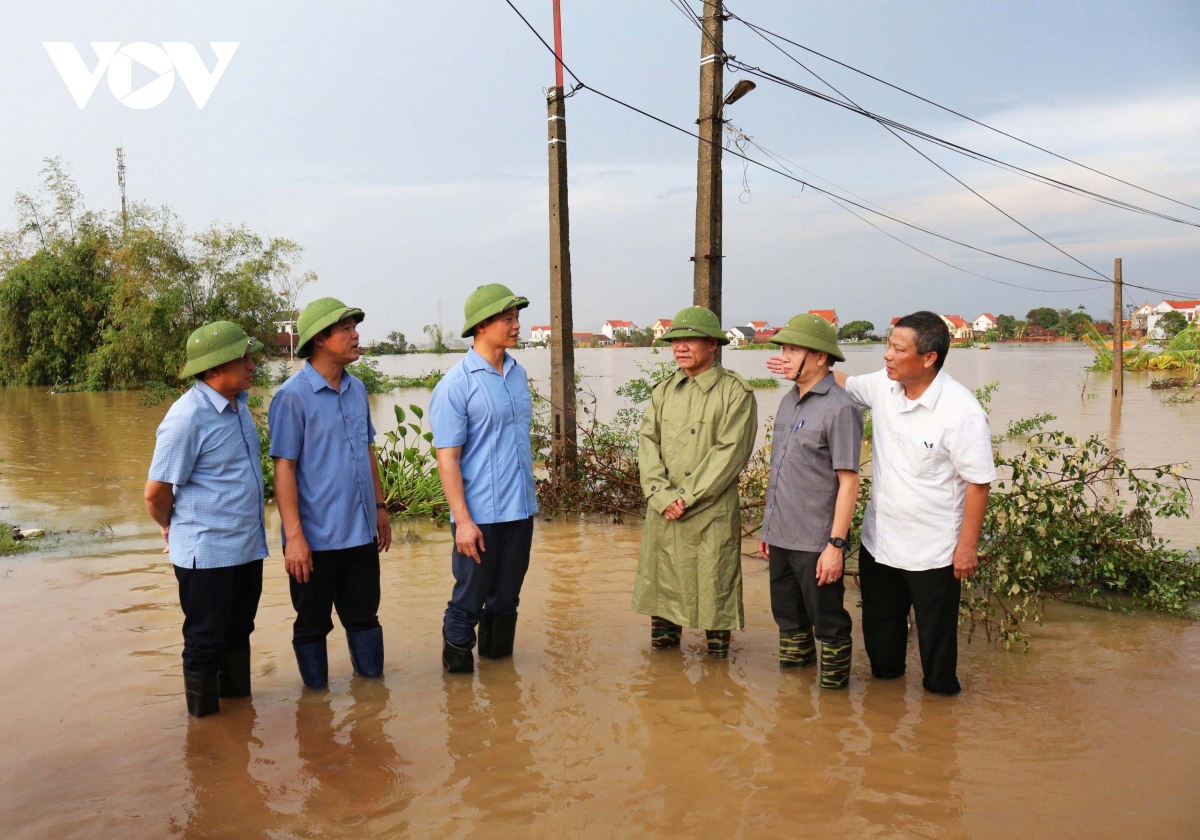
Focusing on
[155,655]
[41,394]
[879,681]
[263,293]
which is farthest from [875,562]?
[41,394]

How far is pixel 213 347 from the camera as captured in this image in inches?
140

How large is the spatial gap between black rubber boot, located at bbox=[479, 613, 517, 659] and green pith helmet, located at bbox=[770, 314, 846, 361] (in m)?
1.98

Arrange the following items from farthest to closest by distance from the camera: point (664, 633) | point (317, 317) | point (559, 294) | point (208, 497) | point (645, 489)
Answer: point (559, 294) < point (664, 633) < point (645, 489) < point (317, 317) < point (208, 497)

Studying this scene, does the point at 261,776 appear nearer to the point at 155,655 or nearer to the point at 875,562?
the point at 155,655

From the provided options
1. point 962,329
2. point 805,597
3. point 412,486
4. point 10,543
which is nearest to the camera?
point 805,597

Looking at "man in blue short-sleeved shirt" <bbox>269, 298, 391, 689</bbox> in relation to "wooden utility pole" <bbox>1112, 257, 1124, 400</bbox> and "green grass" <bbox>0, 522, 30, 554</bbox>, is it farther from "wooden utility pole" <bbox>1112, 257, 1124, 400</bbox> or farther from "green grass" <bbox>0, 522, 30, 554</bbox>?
"wooden utility pole" <bbox>1112, 257, 1124, 400</bbox>

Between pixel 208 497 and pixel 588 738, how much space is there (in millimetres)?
1901

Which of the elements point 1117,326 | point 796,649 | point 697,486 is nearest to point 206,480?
point 697,486

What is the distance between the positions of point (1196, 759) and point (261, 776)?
368cm

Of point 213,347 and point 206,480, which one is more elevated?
point 213,347

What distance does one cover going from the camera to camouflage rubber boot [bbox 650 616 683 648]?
4590 millimetres

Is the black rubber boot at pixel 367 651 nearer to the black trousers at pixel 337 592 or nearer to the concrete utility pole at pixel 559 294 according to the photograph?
the black trousers at pixel 337 592

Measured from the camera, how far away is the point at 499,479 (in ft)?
13.4

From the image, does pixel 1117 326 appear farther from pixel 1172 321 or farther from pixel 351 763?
pixel 1172 321
